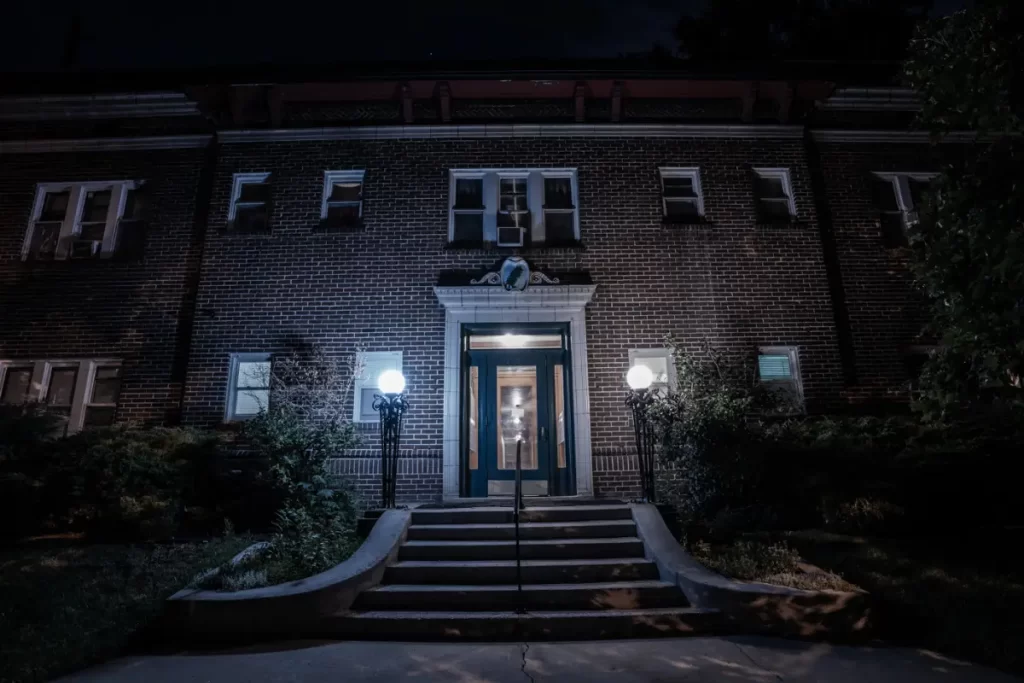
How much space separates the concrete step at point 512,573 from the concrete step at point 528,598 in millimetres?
376

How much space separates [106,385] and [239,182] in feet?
14.4

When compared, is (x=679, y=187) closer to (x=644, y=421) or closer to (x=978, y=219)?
(x=644, y=421)

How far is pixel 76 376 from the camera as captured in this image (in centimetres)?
1029

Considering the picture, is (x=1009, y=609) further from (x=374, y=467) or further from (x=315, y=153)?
(x=315, y=153)

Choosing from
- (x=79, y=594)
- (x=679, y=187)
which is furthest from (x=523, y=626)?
(x=679, y=187)

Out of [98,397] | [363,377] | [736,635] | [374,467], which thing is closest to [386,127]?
[363,377]

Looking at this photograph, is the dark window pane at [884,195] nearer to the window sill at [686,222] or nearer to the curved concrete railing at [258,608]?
the window sill at [686,222]

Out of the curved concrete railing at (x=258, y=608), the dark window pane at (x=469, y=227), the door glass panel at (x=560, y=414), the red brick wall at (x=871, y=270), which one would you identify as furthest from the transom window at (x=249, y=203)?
the red brick wall at (x=871, y=270)

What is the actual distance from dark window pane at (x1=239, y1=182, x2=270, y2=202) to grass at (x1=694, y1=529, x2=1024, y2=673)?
31.8 ft

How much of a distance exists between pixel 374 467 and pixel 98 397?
205 inches

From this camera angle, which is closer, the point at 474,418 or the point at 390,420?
the point at 390,420

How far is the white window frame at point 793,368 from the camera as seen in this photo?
32.9 feet

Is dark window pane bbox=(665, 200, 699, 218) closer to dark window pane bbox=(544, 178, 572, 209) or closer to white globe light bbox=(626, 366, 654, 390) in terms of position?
dark window pane bbox=(544, 178, 572, 209)

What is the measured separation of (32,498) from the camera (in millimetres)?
7605
